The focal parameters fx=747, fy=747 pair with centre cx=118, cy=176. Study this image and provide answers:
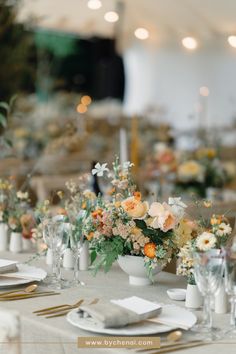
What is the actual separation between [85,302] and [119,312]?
361mm

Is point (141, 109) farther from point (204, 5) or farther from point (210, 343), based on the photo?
point (210, 343)

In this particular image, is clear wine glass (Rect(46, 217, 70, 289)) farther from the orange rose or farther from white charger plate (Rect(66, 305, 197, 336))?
white charger plate (Rect(66, 305, 197, 336))

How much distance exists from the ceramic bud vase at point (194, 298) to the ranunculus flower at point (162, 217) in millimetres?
252

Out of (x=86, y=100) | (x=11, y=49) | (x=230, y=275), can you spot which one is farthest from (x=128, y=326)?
(x=86, y=100)

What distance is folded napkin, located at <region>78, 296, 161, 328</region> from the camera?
6.18ft

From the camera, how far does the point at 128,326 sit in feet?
6.28

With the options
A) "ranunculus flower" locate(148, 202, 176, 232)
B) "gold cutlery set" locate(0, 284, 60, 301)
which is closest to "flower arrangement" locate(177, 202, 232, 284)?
"ranunculus flower" locate(148, 202, 176, 232)

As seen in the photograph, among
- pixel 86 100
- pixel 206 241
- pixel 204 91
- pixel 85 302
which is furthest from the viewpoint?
pixel 204 91

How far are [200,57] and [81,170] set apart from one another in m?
4.92

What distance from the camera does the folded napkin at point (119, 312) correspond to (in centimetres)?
188

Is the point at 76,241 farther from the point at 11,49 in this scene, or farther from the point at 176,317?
the point at 11,49

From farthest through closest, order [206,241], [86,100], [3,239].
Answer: [86,100]
[3,239]
[206,241]

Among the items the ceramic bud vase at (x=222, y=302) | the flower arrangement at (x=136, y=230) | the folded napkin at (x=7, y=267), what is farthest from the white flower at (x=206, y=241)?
the folded napkin at (x=7, y=267)

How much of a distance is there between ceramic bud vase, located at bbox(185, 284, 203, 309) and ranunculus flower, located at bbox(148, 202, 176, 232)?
0.25 m
